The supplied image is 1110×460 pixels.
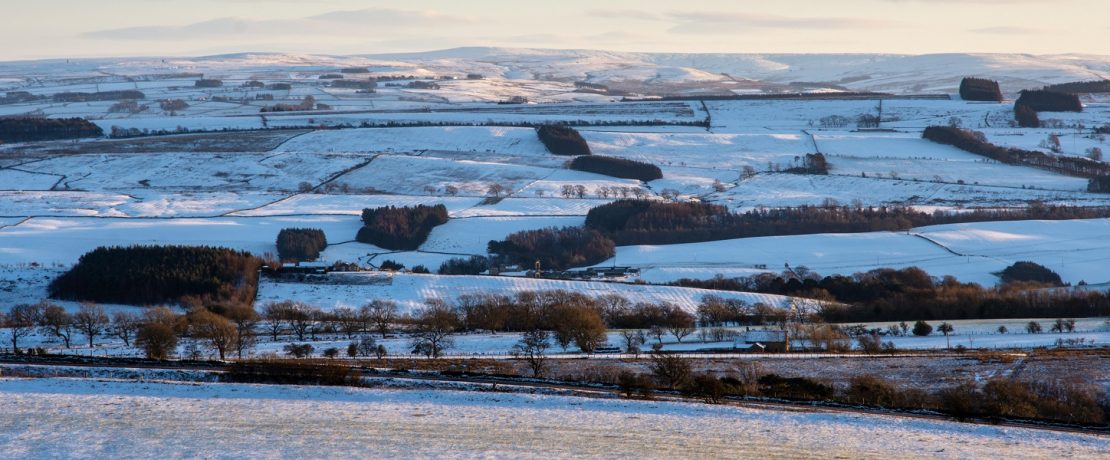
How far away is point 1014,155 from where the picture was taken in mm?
84125

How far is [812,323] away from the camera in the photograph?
41.1m

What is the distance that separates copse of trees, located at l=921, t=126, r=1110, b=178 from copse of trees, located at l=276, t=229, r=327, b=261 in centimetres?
4543

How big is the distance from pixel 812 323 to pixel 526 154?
4870 cm

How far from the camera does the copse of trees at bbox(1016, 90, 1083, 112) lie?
105 m

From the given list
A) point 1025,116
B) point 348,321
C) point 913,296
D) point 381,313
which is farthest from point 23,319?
point 1025,116

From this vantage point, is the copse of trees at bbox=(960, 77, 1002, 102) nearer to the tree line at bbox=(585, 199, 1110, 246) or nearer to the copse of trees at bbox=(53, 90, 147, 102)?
the tree line at bbox=(585, 199, 1110, 246)

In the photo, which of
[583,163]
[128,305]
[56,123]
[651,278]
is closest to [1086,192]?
[583,163]

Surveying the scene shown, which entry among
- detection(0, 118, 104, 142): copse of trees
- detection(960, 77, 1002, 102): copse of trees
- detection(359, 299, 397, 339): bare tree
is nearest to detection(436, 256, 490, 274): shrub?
detection(359, 299, 397, 339): bare tree

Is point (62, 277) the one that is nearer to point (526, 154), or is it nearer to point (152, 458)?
point (152, 458)

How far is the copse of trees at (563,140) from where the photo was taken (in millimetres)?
87688

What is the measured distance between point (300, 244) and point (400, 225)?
567cm

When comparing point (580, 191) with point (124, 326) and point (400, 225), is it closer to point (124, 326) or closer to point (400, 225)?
point (400, 225)

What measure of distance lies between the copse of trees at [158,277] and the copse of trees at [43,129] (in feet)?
180

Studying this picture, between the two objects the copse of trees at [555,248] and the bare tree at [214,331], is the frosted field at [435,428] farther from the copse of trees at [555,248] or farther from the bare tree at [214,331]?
the copse of trees at [555,248]
